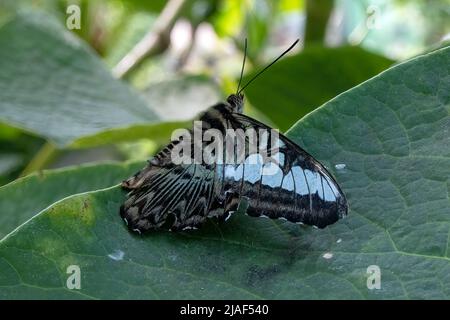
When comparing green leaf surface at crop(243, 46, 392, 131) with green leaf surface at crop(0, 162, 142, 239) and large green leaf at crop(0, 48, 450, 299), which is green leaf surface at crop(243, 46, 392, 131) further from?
large green leaf at crop(0, 48, 450, 299)

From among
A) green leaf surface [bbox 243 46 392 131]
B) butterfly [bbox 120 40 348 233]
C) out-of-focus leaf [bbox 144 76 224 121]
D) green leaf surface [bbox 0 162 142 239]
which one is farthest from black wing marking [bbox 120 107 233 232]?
out-of-focus leaf [bbox 144 76 224 121]

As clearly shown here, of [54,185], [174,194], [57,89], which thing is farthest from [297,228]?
[57,89]

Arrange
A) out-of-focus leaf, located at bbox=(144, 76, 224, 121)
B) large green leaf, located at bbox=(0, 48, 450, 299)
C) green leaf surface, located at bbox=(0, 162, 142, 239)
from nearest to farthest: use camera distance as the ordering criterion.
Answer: large green leaf, located at bbox=(0, 48, 450, 299) < green leaf surface, located at bbox=(0, 162, 142, 239) < out-of-focus leaf, located at bbox=(144, 76, 224, 121)

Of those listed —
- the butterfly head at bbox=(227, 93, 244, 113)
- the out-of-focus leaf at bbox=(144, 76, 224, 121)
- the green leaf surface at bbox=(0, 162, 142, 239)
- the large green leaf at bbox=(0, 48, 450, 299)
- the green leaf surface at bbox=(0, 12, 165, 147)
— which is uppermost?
the out-of-focus leaf at bbox=(144, 76, 224, 121)

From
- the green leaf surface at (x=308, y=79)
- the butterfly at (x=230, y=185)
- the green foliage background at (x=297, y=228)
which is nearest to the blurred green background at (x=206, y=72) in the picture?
the green leaf surface at (x=308, y=79)

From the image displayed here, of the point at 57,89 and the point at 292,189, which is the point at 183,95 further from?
the point at 292,189

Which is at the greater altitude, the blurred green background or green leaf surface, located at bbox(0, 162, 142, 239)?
the blurred green background
